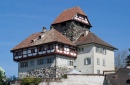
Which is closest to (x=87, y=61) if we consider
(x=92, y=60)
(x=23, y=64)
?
(x=92, y=60)

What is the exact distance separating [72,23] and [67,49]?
7.36 m

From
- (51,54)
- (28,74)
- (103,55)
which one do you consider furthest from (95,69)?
(28,74)

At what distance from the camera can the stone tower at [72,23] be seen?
69938mm

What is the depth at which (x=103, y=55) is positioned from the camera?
220 ft

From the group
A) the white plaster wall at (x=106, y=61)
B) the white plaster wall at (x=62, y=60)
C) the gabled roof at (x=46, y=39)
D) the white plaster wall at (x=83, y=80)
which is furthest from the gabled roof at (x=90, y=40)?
the white plaster wall at (x=83, y=80)

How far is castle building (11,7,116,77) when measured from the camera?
208ft

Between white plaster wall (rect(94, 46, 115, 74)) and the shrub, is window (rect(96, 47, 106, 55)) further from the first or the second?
the shrub

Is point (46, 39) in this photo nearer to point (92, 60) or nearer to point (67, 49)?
point (67, 49)

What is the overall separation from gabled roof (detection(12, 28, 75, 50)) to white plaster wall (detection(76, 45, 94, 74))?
2.82m

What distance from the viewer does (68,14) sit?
2849 inches

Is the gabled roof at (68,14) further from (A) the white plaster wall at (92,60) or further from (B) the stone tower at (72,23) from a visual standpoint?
(A) the white plaster wall at (92,60)

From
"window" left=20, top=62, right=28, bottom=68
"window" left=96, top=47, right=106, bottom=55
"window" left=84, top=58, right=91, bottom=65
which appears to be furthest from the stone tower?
"window" left=20, top=62, right=28, bottom=68

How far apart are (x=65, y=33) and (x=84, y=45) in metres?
6.69

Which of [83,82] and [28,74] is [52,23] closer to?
[28,74]
